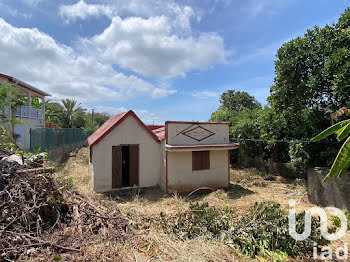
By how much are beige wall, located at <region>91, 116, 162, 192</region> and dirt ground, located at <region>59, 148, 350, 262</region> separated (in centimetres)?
57

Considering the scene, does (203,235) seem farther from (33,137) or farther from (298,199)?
(33,137)

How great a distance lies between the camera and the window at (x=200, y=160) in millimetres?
10755

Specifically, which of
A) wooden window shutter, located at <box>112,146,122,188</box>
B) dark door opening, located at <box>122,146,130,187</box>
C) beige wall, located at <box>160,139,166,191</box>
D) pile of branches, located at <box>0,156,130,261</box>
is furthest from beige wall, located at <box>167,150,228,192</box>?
pile of branches, located at <box>0,156,130,261</box>

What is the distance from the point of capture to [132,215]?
5.86 m

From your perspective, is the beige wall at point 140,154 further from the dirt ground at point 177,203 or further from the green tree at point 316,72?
the green tree at point 316,72

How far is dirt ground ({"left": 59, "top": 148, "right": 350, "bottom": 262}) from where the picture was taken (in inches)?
160

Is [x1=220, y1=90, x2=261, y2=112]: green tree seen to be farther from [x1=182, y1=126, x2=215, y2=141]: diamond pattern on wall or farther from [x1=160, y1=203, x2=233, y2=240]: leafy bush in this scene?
[x1=160, y1=203, x2=233, y2=240]: leafy bush

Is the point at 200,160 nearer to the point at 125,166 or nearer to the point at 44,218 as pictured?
the point at 125,166

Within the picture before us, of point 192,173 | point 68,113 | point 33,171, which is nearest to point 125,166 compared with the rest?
point 192,173

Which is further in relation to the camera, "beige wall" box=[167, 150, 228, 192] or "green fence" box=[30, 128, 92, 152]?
"green fence" box=[30, 128, 92, 152]

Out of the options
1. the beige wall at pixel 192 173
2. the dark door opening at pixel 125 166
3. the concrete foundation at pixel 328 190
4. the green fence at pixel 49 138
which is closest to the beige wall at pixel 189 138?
the beige wall at pixel 192 173

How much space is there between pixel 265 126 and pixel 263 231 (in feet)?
34.6

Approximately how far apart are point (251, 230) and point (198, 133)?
6.24m

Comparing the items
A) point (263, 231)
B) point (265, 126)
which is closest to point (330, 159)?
point (265, 126)
